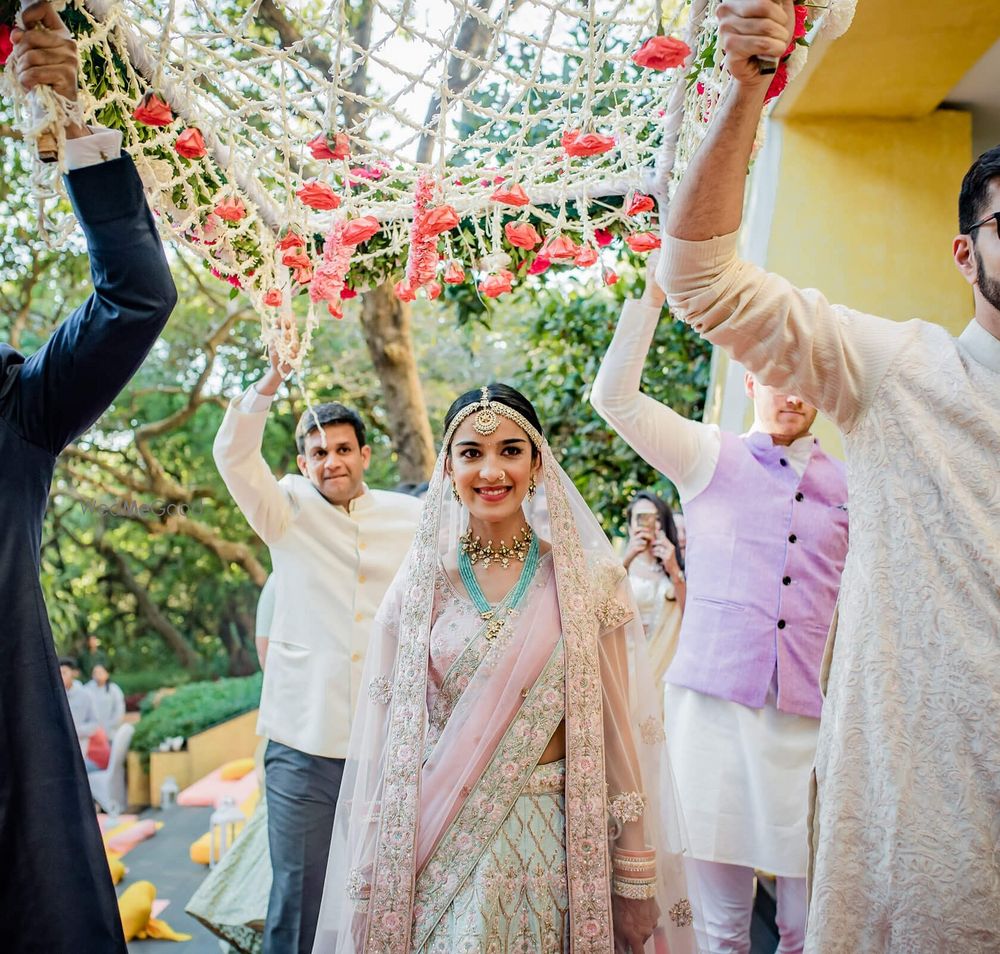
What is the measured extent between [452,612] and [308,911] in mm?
1345

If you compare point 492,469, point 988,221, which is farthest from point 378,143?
point 988,221

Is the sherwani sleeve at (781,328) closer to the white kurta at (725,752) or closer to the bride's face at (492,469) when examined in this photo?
the bride's face at (492,469)

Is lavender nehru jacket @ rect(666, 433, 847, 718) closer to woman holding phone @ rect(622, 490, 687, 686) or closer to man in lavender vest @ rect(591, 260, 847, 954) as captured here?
man in lavender vest @ rect(591, 260, 847, 954)

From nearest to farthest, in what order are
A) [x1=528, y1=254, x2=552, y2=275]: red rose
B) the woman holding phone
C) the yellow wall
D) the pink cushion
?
[x1=528, y1=254, x2=552, y2=275]: red rose, the yellow wall, the woman holding phone, the pink cushion

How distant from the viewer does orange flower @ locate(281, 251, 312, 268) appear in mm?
2430

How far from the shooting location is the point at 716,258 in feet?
4.60

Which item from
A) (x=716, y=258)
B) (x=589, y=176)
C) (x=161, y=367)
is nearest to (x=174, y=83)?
(x=589, y=176)

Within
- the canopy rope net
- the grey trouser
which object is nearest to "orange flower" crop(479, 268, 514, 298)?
the canopy rope net

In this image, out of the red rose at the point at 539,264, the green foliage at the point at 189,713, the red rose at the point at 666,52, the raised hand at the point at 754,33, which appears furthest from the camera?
the green foliage at the point at 189,713

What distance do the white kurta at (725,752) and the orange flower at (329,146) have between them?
1114 mm

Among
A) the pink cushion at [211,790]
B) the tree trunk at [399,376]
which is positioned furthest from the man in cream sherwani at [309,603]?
the pink cushion at [211,790]

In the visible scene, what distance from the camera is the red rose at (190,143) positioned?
1.89m

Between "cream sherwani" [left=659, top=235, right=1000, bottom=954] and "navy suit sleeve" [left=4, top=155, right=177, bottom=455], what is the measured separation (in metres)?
0.81

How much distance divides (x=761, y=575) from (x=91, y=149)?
1.95 meters
